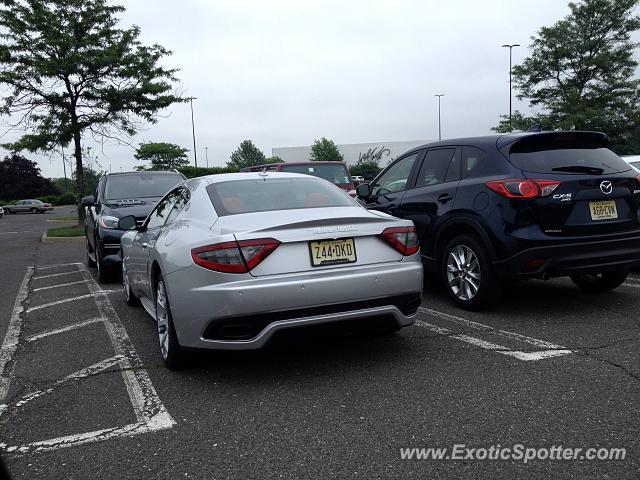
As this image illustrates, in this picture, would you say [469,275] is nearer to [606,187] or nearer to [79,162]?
[606,187]

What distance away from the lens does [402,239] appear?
416cm

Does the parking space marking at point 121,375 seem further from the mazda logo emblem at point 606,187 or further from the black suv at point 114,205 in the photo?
the mazda logo emblem at point 606,187

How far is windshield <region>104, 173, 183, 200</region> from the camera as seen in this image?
9.50 meters

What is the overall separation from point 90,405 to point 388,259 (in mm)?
2122

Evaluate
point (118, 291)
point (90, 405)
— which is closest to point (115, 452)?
point (90, 405)

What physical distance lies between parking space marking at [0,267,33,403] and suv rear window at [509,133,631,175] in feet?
14.7

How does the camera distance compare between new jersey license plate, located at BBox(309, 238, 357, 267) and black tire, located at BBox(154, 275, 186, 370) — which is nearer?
new jersey license plate, located at BBox(309, 238, 357, 267)

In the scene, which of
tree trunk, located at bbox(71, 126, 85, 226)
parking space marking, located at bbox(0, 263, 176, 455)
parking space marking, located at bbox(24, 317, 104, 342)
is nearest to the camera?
parking space marking, located at bbox(0, 263, 176, 455)

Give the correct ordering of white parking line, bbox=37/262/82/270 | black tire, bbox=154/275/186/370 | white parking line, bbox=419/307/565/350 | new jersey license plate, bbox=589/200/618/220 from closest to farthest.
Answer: black tire, bbox=154/275/186/370
white parking line, bbox=419/307/565/350
new jersey license plate, bbox=589/200/618/220
white parking line, bbox=37/262/82/270

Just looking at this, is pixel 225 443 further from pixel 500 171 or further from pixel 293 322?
pixel 500 171

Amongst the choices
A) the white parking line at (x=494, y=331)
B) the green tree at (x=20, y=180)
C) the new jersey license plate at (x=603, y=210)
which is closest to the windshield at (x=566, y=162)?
the new jersey license plate at (x=603, y=210)

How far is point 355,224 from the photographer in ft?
13.0

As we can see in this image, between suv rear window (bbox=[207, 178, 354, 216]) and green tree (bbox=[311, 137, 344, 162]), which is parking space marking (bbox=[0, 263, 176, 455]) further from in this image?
green tree (bbox=[311, 137, 344, 162])

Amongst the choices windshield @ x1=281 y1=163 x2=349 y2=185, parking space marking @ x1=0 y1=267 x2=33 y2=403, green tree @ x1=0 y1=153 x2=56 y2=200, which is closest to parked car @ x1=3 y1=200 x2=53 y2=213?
green tree @ x1=0 y1=153 x2=56 y2=200
